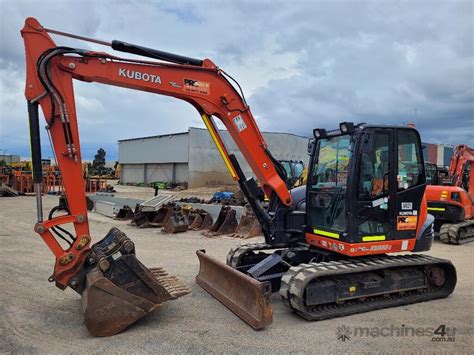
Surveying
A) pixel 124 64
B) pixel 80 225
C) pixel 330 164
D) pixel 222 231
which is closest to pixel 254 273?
pixel 330 164

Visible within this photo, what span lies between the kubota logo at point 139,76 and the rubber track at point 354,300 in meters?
2.96

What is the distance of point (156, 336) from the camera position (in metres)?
4.56

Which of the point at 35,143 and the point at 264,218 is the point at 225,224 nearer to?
the point at 264,218

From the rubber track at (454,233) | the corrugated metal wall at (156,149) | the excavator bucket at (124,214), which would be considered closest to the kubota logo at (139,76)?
the rubber track at (454,233)

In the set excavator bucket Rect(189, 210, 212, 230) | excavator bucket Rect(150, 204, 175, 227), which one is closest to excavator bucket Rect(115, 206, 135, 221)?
excavator bucket Rect(150, 204, 175, 227)

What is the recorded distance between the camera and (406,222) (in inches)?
235

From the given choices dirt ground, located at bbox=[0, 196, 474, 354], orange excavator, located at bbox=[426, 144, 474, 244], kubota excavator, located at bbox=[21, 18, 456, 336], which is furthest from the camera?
orange excavator, located at bbox=[426, 144, 474, 244]

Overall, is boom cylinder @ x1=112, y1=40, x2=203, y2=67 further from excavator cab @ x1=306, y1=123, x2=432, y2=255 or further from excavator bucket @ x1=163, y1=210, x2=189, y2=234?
excavator bucket @ x1=163, y1=210, x2=189, y2=234

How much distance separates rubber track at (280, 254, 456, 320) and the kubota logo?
2957 millimetres

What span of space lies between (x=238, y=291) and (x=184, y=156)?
107 ft

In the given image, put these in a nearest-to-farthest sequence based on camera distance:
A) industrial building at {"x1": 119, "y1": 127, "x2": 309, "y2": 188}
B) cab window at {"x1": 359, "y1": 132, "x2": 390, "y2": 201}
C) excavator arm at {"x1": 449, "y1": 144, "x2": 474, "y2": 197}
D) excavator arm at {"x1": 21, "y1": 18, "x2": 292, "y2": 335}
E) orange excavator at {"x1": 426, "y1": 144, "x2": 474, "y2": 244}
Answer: excavator arm at {"x1": 21, "y1": 18, "x2": 292, "y2": 335}, cab window at {"x1": 359, "y1": 132, "x2": 390, "y2": 201}, orange excavator at {"x1": 426, "y1": 144, "x2": 474, "y2": 244}, excavator arm at {"x1": 449, "y1": 144, "x2": 474, "y2": 197}, industrial building at {"x1": 119, "y1": 127, "x2": 309, "y2": 188}

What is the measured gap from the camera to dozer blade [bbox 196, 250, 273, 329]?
188 inches

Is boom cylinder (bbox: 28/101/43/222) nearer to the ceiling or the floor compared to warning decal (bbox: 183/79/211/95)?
nearer to the floor

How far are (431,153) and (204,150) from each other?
22441mm
